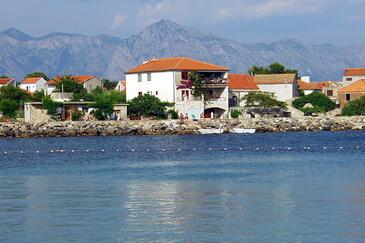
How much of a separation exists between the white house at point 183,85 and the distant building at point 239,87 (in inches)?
158

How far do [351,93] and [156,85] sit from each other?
2081 centimetres

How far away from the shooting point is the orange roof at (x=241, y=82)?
8739cm

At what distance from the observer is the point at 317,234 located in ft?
69.9

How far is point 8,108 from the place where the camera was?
80562 millimetres

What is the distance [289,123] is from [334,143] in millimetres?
17879

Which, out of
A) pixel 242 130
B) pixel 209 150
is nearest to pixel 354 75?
pixel 242 130

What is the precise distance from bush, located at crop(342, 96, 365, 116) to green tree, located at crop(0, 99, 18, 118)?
3048cm

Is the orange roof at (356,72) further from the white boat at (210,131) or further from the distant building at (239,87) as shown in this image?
the white boat at (210,131)

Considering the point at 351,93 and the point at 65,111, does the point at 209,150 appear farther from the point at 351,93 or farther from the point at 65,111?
the point at 351,93

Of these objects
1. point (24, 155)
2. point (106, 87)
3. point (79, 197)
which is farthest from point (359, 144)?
point (106, 87)

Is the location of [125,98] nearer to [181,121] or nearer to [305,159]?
[181,121]

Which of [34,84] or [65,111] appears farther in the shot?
[34,84]

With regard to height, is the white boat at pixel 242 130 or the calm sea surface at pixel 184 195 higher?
the white boat at pixel 242 130

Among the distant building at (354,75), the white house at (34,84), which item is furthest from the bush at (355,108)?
the white house at (34,84)
